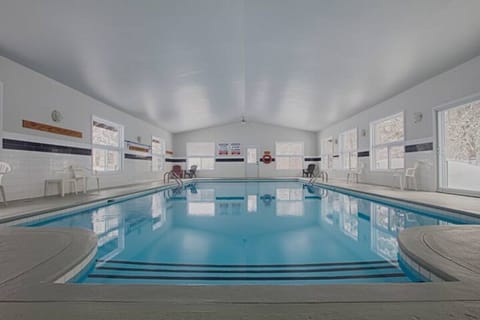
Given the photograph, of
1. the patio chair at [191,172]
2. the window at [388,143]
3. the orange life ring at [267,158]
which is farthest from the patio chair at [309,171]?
the patio chair at [191,172]

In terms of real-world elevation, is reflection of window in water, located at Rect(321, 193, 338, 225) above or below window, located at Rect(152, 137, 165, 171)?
below


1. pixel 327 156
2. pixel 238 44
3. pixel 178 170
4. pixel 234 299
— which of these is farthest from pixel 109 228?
pixel 327 156

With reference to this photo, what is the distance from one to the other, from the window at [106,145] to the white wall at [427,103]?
7.92 meters

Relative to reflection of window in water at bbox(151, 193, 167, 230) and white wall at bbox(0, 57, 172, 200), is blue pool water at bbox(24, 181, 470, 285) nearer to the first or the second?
reflection of window in water at bbox(151, 193, 167, 230)

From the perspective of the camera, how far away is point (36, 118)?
17.0 ft

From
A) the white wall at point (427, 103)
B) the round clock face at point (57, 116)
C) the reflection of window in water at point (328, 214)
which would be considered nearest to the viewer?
the reflection of window in water at point (328, 214)

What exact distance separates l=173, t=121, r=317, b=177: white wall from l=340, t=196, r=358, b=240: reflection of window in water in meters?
8.47

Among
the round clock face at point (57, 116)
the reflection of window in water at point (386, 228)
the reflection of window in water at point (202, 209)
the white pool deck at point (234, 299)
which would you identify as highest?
the round clock face at point (57, 116)

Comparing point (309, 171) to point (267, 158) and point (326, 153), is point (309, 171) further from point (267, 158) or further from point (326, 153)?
point (267, 158)

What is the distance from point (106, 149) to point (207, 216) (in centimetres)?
480

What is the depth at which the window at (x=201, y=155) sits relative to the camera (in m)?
14.4

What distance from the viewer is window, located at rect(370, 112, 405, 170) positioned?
23.8 feet

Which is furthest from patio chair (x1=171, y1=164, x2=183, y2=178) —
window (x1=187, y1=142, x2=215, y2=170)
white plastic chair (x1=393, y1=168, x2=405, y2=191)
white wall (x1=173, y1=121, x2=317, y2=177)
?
white plastic chair (x1=393, y1=168, x2=405, y2=191)

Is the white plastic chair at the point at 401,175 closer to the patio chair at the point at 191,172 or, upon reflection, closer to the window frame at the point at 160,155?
the window frame at the point at 160,155
